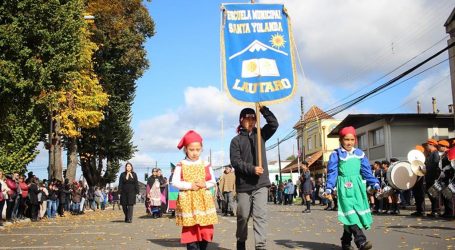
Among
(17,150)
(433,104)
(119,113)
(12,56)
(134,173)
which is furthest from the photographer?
(433,104)

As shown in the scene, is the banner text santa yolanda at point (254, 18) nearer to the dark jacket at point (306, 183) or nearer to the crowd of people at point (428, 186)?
the crowd of people at point (428, 186)

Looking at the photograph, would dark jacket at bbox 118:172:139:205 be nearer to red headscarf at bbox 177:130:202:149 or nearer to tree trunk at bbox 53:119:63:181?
red headscarf at bbox 177:130:202:149

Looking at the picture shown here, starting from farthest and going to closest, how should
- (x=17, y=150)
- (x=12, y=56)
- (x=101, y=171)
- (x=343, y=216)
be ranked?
(x=101, y=171)
(x=17, y=150)
(x=12, y=56)
(x=343, y=216)

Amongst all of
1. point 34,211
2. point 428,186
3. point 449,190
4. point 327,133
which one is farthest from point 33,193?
point 327,133

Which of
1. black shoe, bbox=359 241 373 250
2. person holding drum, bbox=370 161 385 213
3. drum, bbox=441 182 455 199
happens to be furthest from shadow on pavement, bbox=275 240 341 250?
person holding drum, bbox=370 161 385 213

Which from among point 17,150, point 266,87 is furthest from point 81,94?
point 266,87

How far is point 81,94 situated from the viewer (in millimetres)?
27562

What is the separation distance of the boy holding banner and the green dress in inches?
43.6

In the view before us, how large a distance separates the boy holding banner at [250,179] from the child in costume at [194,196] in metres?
0.40

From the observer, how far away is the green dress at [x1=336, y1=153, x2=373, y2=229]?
7141 mm

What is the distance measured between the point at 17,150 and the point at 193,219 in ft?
77.0

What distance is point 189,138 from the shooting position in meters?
6.68

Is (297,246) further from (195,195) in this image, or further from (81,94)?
(81,94)

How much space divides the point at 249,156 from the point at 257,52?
1.80 m
